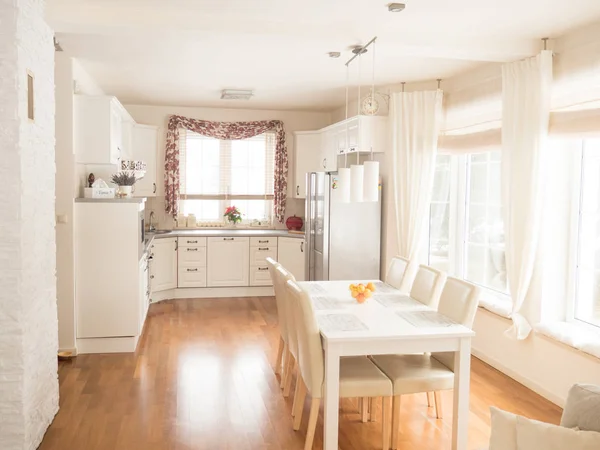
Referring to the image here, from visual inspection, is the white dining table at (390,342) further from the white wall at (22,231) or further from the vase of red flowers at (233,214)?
the vase of red flowers at (233,214)

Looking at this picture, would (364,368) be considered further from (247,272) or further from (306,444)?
(247,272)

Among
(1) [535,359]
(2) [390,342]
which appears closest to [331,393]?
(2) [390,342]

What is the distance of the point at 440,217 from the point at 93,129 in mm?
3559

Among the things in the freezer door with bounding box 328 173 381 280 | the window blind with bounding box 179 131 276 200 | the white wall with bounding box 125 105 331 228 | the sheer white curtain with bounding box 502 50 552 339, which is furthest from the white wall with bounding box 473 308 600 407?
the window blind with bounding box 179 131 276 200

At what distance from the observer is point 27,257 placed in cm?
304

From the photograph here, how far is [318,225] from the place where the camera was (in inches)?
263

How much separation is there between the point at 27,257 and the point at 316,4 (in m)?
2.27

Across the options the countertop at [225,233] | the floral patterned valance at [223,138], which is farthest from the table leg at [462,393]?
the floral patterned valance at [223,138]

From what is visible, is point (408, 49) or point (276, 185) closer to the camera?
point (408, 49)

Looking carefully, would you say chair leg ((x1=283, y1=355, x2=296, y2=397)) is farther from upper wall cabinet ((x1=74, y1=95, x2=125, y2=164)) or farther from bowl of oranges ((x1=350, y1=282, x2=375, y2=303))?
upper wall cabinet ((x1=74, y1=95, x2=125, y2=164))

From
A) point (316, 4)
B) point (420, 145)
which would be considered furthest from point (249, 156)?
point (316, 4)

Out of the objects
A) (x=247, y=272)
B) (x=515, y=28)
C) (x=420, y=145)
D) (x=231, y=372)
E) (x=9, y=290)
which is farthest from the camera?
(x=247, y=272)

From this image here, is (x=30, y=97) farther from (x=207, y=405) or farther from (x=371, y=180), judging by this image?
(x=207, y=405)

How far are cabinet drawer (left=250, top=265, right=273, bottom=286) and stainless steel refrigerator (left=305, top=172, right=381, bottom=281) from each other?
4.42 ft
